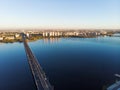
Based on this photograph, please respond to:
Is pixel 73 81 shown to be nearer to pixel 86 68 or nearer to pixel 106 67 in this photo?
pixel 86 68

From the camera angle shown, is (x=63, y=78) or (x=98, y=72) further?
(x=98, y=72)

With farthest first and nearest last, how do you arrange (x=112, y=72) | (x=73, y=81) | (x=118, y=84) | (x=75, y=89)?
(x=112, y=72)
(x=73, y=81)
(x=75, y=89)
(x=118, y=84)

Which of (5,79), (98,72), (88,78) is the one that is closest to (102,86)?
(88,78)

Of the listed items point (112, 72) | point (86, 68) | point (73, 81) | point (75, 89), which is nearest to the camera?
point (75, 89)

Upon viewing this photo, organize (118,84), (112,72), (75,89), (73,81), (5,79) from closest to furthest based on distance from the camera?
(118,84) → (75,89) → (73,81) → (5,79) → (112,72)

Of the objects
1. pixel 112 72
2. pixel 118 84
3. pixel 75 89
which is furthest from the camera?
→ pixel 112 72

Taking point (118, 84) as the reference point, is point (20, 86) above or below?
below

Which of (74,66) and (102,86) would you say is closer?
(102,86)

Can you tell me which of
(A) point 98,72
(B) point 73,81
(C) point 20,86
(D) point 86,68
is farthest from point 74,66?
(C) point 20,86

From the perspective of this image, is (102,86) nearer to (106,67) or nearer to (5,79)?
(106,67)
